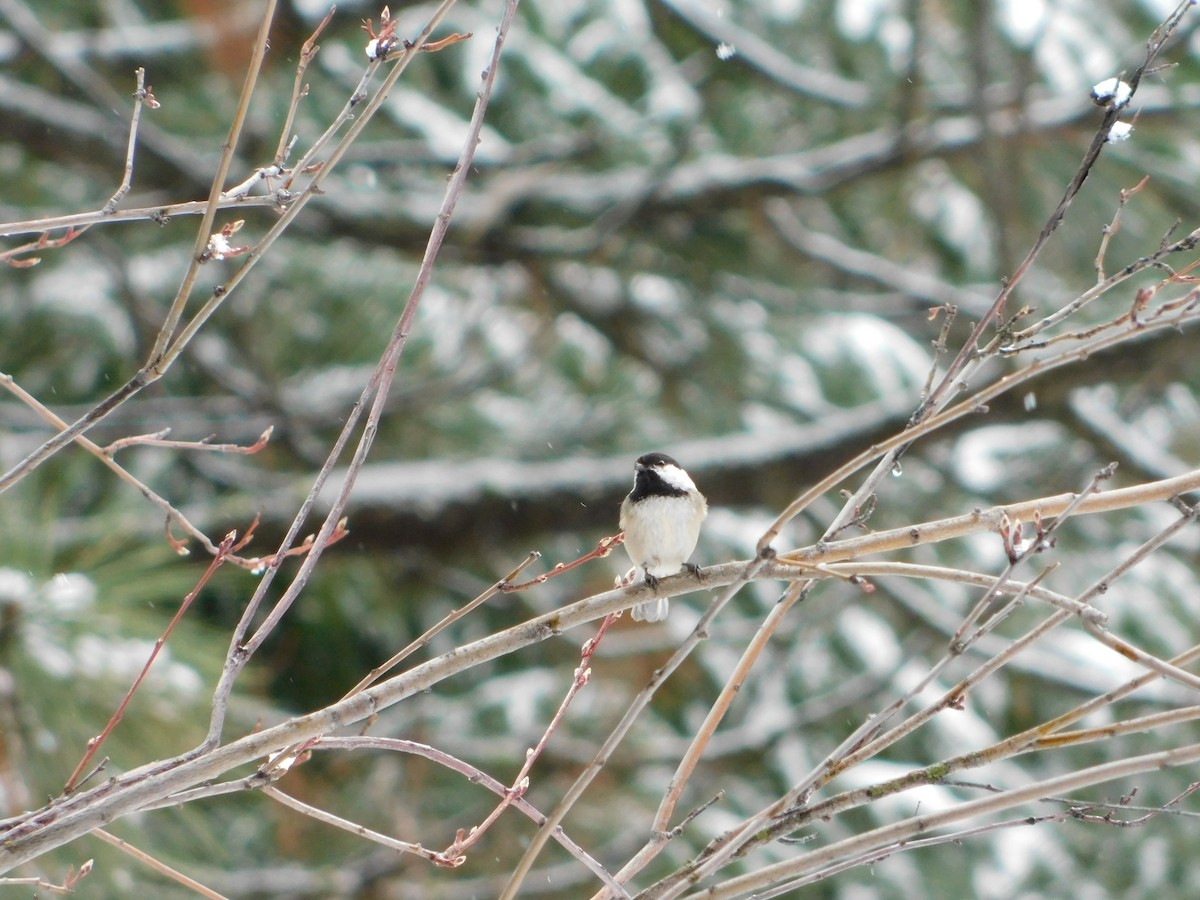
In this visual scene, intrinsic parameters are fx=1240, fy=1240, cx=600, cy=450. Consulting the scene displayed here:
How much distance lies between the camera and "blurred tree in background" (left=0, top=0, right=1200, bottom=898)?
4.18m

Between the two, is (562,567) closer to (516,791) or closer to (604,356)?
(516,791)

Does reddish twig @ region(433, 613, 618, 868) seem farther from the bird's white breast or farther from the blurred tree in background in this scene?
the blurred tree in background

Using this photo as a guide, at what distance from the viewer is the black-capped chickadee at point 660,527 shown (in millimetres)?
2758

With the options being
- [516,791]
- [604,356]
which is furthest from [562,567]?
[604,356]

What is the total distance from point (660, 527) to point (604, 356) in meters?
3.34

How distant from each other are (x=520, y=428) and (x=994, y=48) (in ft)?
8.58

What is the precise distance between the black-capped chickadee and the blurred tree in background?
127cm

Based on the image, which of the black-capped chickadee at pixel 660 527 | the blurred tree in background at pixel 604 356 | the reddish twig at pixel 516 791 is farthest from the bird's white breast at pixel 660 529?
the blurred tree in background at pixel 604 356

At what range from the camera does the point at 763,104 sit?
5.74 metres

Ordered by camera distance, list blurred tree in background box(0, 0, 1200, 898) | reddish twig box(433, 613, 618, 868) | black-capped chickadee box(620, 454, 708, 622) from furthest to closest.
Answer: blurred tree in background box(0, 0, 1200, 898), black-capped chickadee box(620, 454, 708, 622), reddish twig box(433, 613, 618, 868)

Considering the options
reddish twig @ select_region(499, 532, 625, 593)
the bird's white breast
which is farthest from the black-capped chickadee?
reddish twig @ select_region(499, 532, 625, 593)

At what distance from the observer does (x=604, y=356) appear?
604cm

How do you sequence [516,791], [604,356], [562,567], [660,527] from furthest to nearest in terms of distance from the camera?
[604,356] → [660,527] → [562,567] → [516,791]

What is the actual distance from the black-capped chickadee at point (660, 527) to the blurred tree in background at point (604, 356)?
1.27 metres
